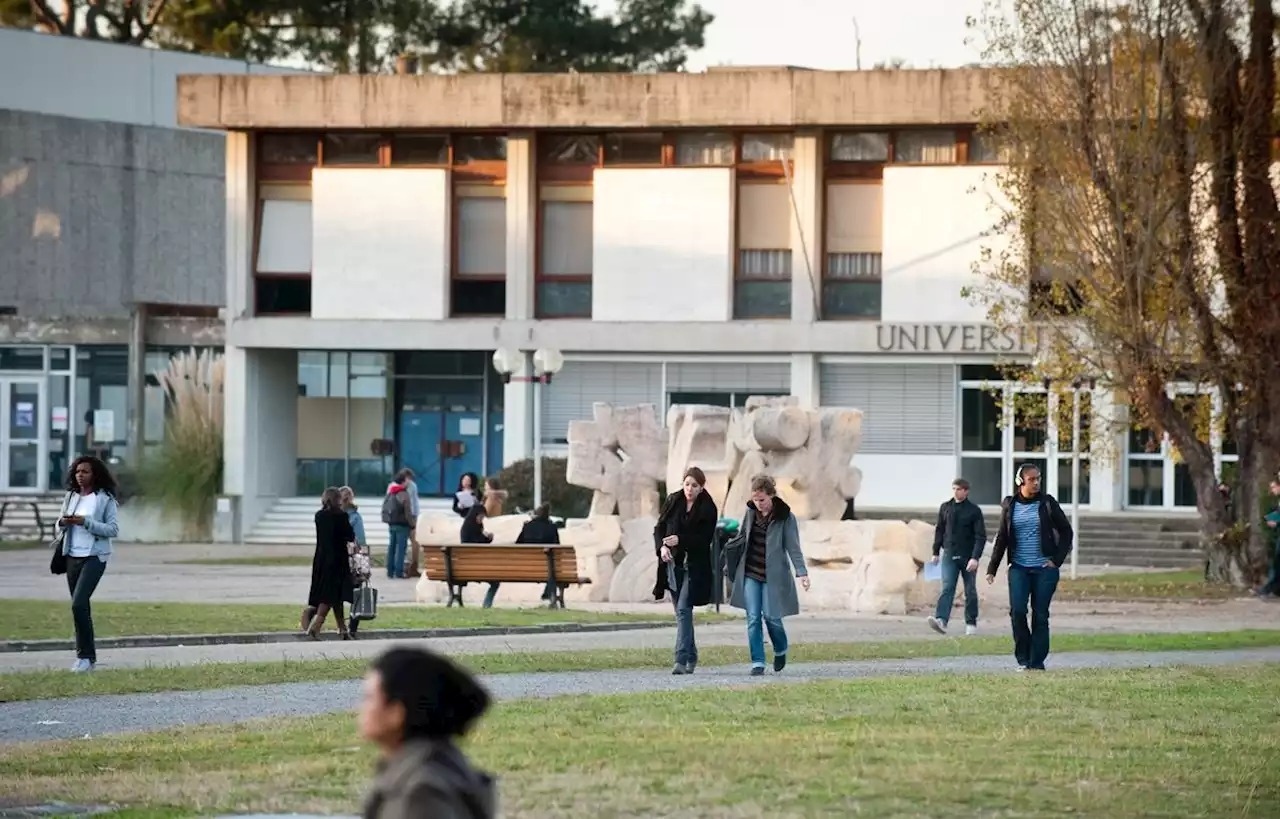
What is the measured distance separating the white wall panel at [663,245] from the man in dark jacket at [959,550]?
2376 cm

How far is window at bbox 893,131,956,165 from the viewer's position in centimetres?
4884

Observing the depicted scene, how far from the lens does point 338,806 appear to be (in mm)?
10438

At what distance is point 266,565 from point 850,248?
596 inches

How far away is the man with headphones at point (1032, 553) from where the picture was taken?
18.9 meters

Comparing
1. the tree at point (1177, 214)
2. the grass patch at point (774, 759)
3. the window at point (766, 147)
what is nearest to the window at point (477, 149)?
the window at point (766, 147)

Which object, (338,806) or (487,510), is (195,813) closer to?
(338,806)

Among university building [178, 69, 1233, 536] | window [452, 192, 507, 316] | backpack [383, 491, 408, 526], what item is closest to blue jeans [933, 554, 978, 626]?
backpack [383, 491, 408, 526]

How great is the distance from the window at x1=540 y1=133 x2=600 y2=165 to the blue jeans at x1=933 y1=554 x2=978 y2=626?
26068 mm

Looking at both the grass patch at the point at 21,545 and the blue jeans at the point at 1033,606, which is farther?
the grass patch at the point at 21,545

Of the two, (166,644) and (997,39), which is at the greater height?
(997,39)

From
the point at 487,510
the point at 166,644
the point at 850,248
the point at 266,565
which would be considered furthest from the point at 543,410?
the point at 166,644

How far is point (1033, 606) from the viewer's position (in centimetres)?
1930

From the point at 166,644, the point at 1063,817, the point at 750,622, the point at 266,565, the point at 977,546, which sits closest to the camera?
the point at 1063,817

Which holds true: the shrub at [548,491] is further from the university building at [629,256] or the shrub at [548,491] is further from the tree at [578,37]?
the tree at [578,37]
